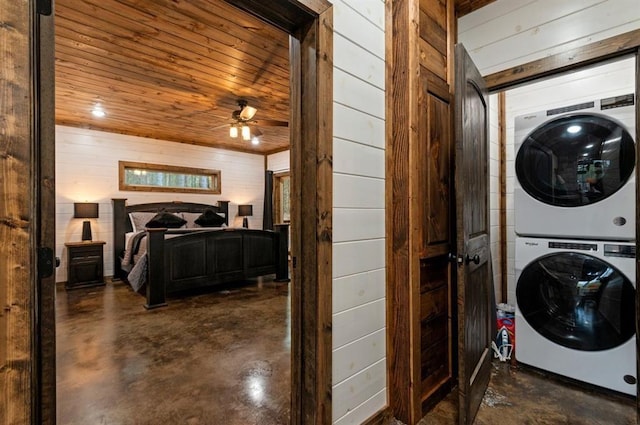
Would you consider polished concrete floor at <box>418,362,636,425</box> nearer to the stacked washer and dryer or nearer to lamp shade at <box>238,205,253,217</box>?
the stacked washer and dryer

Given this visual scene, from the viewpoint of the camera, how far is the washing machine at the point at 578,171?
77.9 inches

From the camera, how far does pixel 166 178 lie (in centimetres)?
629

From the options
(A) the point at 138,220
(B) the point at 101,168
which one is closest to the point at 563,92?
(A) the point at 138,220

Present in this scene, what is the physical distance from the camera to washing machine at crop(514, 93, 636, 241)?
1.98 metres

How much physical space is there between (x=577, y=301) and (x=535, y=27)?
75.6 inches

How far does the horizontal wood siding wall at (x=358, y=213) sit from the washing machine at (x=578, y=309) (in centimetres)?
135

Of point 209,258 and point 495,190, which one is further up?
point 495,190

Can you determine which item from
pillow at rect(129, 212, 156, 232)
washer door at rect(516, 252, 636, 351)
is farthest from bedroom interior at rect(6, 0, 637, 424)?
pillow at rect(129, 212, 156, 232)

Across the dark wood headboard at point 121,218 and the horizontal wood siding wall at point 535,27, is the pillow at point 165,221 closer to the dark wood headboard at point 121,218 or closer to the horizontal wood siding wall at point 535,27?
the dark wood headboard at point 121,218

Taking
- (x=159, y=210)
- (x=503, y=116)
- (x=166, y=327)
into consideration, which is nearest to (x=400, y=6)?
(x=503, y=116)

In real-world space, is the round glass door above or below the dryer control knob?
A: above

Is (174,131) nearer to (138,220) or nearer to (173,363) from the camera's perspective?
(138,220)

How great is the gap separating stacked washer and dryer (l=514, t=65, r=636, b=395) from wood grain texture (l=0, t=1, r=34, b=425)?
280cm

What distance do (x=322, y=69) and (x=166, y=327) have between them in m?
3.05
